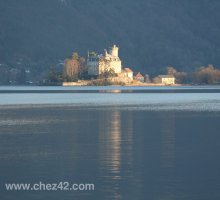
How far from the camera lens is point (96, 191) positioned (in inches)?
794

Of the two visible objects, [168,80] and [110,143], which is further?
[168,80]


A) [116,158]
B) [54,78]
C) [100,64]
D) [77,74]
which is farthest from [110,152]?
[100,64]

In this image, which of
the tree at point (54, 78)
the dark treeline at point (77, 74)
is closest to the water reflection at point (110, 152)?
the dark treeline at point (77, 74)

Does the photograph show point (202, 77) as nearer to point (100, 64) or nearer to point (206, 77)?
point (206, 77)

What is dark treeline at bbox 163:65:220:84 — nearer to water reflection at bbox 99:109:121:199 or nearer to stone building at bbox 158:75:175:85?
stone building at bbox 158:75:175:85

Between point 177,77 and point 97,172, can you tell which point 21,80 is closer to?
point 177,77

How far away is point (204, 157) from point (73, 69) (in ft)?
474

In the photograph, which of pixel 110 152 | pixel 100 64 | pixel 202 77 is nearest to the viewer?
pixel 110 152


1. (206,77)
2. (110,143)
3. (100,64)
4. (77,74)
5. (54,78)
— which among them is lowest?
(206,77)

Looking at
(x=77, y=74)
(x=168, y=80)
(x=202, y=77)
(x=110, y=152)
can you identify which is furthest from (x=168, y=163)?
(x=202, y=77)

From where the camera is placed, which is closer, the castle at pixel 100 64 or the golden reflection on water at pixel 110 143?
the golden reflection on water at pixel 110 143

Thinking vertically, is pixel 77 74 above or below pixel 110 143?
below

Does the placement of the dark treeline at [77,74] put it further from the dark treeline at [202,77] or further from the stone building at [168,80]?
the stone building at [168,80]

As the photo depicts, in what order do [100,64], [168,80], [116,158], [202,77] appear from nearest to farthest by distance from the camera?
[116,158], [100,64], [168,80], [202,77]
